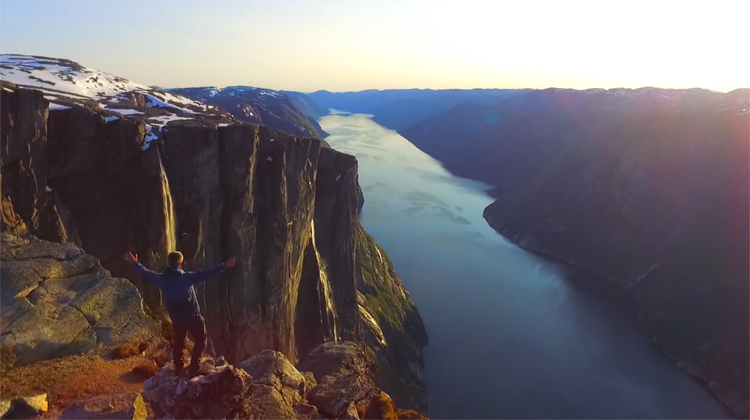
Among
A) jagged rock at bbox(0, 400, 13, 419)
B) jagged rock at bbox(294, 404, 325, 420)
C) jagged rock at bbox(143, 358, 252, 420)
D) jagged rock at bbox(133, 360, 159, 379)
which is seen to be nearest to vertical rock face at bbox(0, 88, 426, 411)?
jagged rock at bbox(133, 360, 159, 379)

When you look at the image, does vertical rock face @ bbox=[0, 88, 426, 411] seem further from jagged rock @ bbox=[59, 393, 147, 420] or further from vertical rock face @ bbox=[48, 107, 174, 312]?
jagged rock @ bbox=[59, 393, 147, 420]

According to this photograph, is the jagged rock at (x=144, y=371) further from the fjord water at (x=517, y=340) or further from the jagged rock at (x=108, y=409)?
the fjord water at (x=517, y=340)

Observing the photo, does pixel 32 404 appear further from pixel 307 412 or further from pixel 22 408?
pixel 307 412

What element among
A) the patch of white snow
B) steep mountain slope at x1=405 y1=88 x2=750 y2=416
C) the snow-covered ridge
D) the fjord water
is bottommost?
the fjord water

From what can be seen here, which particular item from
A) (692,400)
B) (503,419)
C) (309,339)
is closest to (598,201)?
(692,400)

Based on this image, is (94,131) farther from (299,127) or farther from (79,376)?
(299,127)

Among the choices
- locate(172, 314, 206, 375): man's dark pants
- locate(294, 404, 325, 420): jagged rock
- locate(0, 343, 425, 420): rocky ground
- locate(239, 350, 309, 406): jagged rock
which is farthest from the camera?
locate(239, 350, 309, 406): jagged rock
